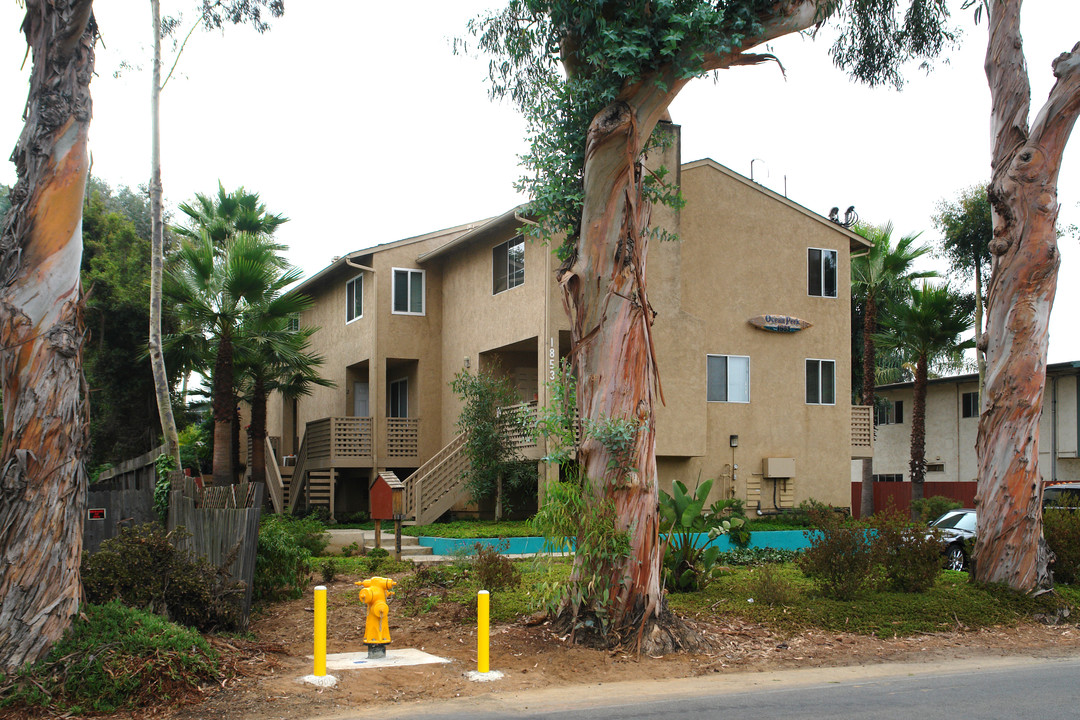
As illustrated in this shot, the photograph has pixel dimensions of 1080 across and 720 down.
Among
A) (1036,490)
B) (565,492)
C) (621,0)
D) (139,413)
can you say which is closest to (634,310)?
(565,492)

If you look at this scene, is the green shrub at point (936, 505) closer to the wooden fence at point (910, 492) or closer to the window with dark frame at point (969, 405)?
the wooden fence at point (910, 492)

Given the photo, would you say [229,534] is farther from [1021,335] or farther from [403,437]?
[403,437]

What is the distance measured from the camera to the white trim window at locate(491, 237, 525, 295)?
75.4ft

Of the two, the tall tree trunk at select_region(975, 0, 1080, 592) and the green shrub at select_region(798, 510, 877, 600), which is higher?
the tall tree trunk at select_region(975, 0, 1080, 592)

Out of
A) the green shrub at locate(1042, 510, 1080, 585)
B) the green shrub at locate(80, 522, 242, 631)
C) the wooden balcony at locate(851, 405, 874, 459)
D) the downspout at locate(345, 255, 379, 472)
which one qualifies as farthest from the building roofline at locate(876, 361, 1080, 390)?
the green shrub at locate(80, 522, 242, 631)

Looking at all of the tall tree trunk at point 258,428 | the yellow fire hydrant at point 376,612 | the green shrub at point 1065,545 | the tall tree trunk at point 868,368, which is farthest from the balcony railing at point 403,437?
the yellow fire hydrant at point 376,612

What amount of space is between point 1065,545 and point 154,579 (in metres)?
12.2

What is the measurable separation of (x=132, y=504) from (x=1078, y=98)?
14.0m

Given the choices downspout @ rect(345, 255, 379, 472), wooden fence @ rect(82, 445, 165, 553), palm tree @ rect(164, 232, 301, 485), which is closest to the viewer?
wooden fence @ rect(82, 445, 165, 553)

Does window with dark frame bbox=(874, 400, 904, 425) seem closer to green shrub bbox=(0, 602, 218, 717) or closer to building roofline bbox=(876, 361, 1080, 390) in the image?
building roofline bbox=(876, 361, 1080, 390)

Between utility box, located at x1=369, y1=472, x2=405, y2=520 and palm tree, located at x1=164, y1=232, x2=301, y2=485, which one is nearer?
utility box, located at x1=369, y1=472, x2=405, y2=520

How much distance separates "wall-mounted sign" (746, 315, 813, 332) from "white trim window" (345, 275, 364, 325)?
1117 cm

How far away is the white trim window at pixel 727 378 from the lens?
2420cm

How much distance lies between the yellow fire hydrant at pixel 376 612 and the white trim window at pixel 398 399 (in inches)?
749
